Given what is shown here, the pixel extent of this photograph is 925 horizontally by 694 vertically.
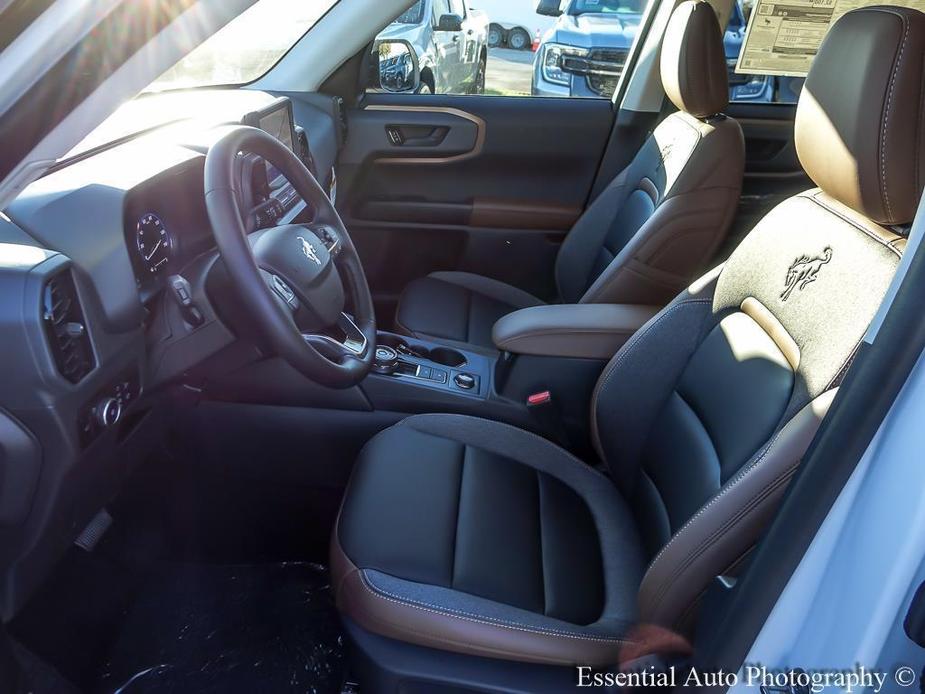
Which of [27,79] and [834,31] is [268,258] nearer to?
[27,79]

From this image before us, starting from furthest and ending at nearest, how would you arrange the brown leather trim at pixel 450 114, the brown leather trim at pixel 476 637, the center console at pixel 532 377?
the brown leather trim at pixel 450 114
the center console at pixel 532 377
the brown leather trim at pixel 476 637

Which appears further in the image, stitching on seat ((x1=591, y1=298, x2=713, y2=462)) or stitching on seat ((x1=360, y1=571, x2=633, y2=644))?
stitching on seat ((x1=591, y1=298, x2=713, y2=462))

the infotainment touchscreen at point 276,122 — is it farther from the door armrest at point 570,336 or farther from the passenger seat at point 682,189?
the door armrest at point 570,336

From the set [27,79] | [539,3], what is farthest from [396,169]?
[27,79]

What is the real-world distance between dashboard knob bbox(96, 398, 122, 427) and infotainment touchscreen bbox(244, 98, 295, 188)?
0.70 metres

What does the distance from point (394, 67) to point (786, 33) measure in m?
1.25

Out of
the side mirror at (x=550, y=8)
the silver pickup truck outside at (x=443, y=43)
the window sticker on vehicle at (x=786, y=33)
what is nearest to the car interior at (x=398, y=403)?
the window sticker on vehicle at (x=786, y=33)

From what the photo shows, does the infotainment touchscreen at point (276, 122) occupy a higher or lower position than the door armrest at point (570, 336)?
higher

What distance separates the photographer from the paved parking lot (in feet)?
9.54

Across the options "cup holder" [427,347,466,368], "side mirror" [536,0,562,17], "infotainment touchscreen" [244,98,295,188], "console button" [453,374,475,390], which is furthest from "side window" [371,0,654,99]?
"console button" [453,374,475,390]

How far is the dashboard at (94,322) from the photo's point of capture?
1041 mm

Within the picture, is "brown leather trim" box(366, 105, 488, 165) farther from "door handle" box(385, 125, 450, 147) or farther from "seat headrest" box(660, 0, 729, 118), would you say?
"seat headrest" box(660, 0, 729, 118)

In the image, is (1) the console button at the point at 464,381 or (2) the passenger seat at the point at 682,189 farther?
(2) the passenger seat at the point at 682,189

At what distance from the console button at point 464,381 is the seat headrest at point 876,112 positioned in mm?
881
